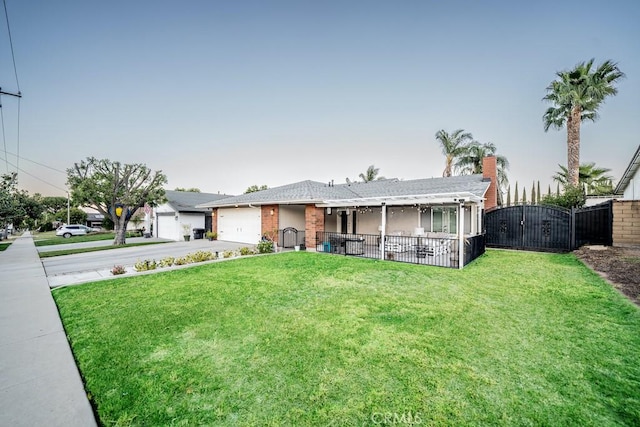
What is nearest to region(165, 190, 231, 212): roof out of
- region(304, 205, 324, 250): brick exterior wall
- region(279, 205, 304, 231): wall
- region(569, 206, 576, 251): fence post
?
region(279, 205, 304, 231): wall

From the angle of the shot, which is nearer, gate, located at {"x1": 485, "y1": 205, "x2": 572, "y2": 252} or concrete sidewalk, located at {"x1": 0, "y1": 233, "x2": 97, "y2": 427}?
concrete sidewalk, located at {"x1": 0, "y1": 233, "x2": 97, "y2": 427}

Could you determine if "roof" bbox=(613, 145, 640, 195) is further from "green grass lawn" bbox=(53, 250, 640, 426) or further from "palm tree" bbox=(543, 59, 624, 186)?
"green grass lawn" bbox=(53, 250, 640, 426)

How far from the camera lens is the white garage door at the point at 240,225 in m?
18.1

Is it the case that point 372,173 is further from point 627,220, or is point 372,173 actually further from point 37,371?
point 37,371

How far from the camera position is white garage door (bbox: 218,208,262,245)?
18.1 meters

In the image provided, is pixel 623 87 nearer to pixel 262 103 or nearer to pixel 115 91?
pixel 262 103

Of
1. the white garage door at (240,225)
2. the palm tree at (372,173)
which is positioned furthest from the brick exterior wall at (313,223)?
the palm tree at (372,173)

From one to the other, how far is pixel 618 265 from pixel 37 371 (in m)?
14.3

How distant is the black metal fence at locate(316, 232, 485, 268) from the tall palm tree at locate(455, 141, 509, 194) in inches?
739

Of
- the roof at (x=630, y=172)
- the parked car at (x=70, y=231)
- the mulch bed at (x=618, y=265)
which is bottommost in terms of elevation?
the parked car at (x=70, y=231)

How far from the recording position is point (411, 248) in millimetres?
12570

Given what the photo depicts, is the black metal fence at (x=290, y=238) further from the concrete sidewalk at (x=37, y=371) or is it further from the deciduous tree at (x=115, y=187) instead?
the deciduous tree at (x=115, y=187)

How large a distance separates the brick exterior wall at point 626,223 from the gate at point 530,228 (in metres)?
1.62

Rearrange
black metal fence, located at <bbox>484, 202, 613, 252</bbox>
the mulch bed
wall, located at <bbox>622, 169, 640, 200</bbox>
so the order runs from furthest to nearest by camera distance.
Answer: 1. wall, located at <bbox>622, 169, 640, 200</bbox>
2. black metal fence, located at <bbox>484, 202, 613, 252</bbox>
3. the mulch bed
